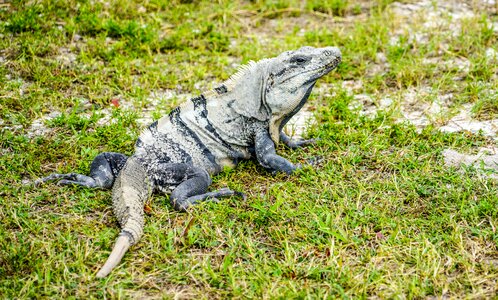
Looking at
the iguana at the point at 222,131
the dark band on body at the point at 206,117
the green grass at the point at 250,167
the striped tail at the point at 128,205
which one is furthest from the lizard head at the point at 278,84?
the striped tail at the point at 128,205

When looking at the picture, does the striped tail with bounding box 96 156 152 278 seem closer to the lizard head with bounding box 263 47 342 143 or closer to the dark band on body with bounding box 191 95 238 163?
the dark band on body with bounding box 191 95 238 163

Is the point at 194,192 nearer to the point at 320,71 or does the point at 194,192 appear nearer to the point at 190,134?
the point at 190,134

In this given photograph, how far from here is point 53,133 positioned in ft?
19.1

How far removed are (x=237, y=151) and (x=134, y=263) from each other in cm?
168

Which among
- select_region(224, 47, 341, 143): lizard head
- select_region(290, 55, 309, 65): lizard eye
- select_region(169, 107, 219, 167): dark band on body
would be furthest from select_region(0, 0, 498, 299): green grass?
select_region(290, 55, 309, 65): lizard eye

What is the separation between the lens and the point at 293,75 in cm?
519

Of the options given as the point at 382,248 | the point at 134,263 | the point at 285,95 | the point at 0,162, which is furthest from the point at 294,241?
the point at 0,162

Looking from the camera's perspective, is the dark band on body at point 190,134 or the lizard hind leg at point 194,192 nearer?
the lizard hind leg at point 194,192

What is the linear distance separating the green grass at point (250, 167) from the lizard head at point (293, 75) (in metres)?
0.63

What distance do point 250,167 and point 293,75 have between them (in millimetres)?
937

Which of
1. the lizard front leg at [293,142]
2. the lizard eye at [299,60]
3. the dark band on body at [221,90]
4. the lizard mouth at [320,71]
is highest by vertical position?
the lizard eye at [299,60]

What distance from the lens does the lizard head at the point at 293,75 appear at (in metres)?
5.19

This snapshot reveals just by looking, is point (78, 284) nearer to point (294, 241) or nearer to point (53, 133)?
point (294, 241)

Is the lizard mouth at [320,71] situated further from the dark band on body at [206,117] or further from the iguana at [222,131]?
the dark band on body at [206,117]
